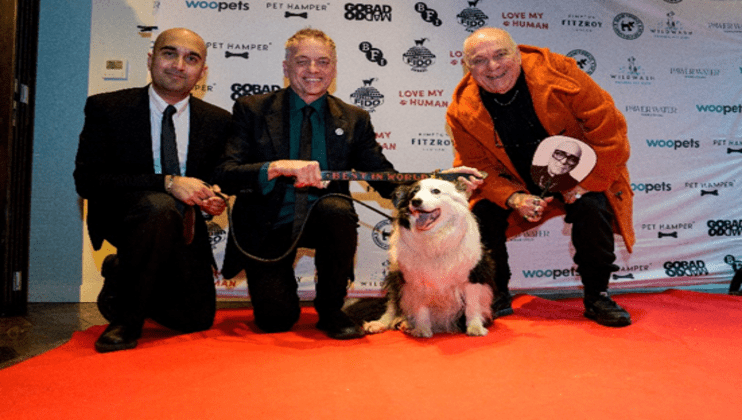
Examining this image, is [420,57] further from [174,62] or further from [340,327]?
[340,327]

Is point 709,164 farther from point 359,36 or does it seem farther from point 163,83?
point 163,83

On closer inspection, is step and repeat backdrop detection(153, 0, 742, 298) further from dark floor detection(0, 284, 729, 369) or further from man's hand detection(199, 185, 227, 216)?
man's hand detection(199, 185, 227, 216)

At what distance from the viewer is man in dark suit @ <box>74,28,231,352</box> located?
2.16m

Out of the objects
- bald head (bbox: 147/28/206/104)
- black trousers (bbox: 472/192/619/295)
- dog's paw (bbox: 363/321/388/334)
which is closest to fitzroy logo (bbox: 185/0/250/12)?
bald head (bbox: 147/28/206/104)

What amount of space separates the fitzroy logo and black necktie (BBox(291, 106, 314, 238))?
1.66 metres

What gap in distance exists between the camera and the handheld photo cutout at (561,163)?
8.48ft

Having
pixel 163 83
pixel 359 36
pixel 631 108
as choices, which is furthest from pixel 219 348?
pixel 631 108

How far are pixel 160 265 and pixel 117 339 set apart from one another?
34cm

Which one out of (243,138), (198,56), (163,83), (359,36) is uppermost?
(359,36)

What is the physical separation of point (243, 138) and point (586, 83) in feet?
5.91

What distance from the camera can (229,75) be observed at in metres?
3.73

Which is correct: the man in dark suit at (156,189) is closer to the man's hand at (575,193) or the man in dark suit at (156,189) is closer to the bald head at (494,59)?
the bald head at (494,59)

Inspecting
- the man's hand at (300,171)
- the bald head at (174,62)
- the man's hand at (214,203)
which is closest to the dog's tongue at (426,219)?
the man's hand at (300,171)

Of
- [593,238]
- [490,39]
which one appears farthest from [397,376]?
[490,39]
